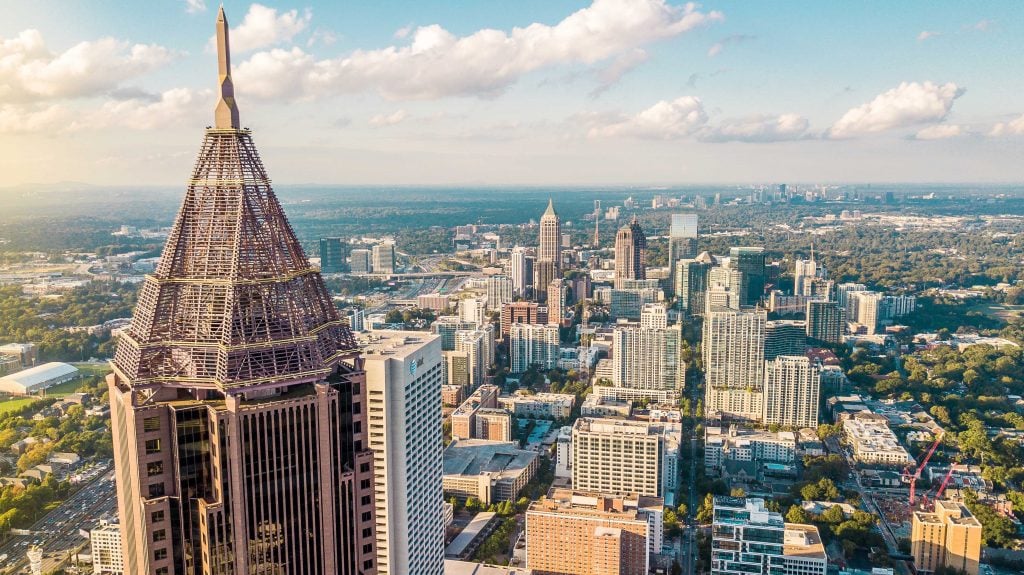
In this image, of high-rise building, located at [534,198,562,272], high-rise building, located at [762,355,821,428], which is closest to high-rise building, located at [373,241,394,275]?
high-rise building, located at [534,198,562,272]

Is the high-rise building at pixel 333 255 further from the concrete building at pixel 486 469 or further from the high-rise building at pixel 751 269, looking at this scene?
the concrete building at pixel 486 469

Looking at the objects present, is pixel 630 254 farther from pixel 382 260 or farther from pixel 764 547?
pixel 764 547

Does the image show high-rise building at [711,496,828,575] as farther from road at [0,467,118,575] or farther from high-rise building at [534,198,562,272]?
high-rise building at [534,198,562,272]

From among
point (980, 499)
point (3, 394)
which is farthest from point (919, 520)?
point (3, 394)

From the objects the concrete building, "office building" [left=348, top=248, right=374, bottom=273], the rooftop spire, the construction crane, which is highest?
the rooftop spire

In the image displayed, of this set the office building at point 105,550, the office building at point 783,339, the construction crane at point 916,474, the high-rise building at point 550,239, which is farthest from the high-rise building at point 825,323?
the office building at point 105,550
